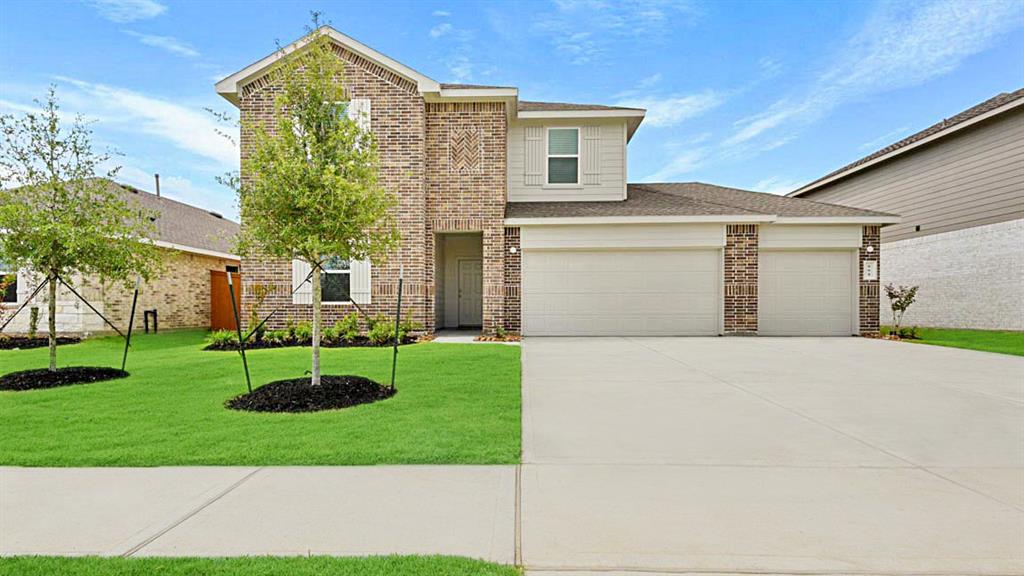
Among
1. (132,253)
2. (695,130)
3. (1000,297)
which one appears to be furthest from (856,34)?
(132,253)

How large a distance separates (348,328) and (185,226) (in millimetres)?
9846

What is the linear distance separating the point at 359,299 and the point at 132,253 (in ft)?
17.9

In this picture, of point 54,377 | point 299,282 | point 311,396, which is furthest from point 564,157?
point 54,377

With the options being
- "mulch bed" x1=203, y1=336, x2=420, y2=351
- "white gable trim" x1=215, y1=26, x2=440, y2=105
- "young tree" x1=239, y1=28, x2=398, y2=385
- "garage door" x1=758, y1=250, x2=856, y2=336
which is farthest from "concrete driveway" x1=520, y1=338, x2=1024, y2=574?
"white gable trim" x1=215, y1=26, x2=440, y2=105

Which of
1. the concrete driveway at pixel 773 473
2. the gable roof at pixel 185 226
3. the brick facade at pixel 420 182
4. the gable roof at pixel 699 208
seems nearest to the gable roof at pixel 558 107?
the brick facade at pixel 420 182

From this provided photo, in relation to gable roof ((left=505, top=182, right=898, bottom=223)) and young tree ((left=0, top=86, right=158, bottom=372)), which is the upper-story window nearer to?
gable roof ((left=505, top=182, right=898, bottom=223))

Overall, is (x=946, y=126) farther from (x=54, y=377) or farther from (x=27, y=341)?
(x=27, y=341)

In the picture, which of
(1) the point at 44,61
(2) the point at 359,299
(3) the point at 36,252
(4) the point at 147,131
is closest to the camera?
(3) the point at 36,252

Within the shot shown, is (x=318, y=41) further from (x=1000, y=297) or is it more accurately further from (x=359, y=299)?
(x=1000, y=297)

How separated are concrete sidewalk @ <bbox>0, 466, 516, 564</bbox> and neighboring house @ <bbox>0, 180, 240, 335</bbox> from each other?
9393mm

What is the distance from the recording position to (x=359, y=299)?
42.6 ft

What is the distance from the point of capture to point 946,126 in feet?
51.9

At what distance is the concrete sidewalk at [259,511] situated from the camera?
104 inches

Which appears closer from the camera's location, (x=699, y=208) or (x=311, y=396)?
(x=311, y=396)
